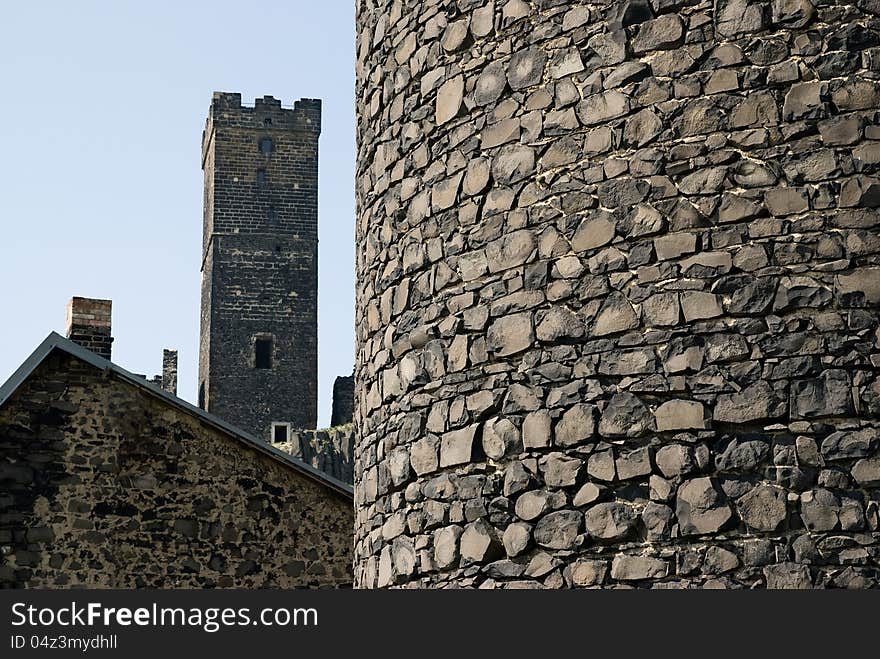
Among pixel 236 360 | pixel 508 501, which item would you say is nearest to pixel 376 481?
pixel 508 501

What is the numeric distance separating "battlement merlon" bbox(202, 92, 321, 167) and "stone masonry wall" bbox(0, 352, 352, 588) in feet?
112

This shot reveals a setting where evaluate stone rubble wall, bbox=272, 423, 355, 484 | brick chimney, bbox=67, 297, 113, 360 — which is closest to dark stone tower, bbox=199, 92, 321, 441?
stone rubble wall, bbox=272, 423, 355, 484

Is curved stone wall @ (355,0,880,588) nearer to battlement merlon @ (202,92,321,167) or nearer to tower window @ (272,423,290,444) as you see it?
A: tower window @ (272,423,290,444)

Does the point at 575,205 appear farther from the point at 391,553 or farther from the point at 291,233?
the point at 291,233

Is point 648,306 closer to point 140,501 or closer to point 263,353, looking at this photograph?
point 140,501

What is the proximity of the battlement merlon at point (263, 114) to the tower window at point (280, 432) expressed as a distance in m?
9.65

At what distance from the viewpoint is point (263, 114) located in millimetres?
45250

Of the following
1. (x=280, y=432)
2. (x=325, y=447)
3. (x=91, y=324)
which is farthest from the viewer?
(x=280, y=432)

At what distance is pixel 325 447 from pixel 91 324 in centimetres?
2669

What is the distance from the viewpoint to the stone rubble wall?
3962cm

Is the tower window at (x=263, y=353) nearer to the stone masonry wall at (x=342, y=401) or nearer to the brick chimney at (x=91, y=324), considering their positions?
the stone masonry wall at (x=342, y=401)

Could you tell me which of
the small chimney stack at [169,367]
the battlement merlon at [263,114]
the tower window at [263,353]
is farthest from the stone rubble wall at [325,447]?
the battlement merlon at [263,114]

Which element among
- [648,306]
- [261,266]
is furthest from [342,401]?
[648,306]

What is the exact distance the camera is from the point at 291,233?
147ft
